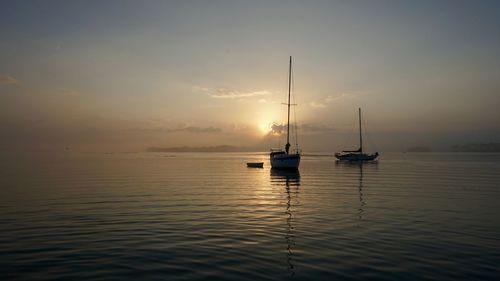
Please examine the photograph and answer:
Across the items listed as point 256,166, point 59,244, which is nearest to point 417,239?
point 59,244

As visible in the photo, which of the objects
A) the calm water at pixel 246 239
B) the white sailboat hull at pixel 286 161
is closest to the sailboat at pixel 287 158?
the white sailboat hull at pixel 286 161

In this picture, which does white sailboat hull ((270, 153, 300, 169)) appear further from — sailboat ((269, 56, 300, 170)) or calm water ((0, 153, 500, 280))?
calm water ((0, 153, 500, 280))

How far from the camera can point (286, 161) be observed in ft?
235

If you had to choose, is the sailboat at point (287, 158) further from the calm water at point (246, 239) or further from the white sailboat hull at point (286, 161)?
the calm water at point (246, 239)

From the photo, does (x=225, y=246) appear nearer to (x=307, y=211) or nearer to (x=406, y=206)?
(x=307, y=211)

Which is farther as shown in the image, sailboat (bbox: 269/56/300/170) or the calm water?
sailboat (bbox: 269/56/300/170)

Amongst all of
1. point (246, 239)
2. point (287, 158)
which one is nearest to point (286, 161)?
point (287, 158)

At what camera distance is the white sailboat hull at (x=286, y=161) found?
234ft

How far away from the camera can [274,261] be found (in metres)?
13.3

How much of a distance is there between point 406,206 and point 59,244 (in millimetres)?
23733

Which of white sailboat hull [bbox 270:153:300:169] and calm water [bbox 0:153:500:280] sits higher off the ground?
white sailboat hull [bbox 270:153:300:169]

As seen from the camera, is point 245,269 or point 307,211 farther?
point 307,211

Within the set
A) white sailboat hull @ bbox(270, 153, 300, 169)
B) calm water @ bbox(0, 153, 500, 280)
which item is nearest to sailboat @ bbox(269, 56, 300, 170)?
white sailboat hull @ bbox(270, 153, 300, 169)

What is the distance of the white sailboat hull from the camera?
71.2 meters
